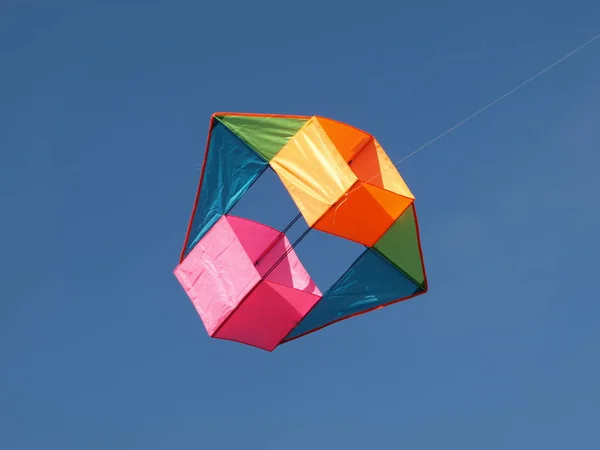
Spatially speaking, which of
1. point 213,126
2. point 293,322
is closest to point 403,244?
point 293,322

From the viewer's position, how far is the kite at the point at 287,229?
2417cm

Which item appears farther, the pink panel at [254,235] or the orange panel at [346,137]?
the pink panel at [254,235]

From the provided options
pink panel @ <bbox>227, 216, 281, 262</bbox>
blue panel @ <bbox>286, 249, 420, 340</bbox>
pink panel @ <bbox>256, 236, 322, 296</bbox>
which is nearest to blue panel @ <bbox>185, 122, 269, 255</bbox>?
pink panel @ <bbox>227, 216, 281, 262</bbox>

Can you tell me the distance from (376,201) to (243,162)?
9.09 feet

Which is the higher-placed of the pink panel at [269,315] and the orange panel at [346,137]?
the orange panel at [346,137]

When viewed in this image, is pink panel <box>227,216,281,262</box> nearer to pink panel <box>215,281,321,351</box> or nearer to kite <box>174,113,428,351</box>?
kite <box>174,113,428,351</box>

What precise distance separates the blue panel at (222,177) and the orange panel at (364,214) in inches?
84.5

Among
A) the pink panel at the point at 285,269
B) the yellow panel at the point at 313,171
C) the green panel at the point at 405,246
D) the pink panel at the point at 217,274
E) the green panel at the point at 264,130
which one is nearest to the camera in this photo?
the yellow panel at the point at 313,171

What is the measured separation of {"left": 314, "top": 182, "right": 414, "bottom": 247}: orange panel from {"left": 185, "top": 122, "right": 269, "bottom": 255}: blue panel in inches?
84.5

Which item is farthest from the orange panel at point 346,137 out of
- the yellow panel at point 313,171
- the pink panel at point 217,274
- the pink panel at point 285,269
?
the pink panel at point 217,274

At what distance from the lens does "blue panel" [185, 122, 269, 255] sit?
2541cm

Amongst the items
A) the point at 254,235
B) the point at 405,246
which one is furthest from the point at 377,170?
the point at 254,235

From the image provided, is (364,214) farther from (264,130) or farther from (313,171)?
(264,130)

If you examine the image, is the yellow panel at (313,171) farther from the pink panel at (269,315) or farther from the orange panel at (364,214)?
the pink panel at (269,315)
